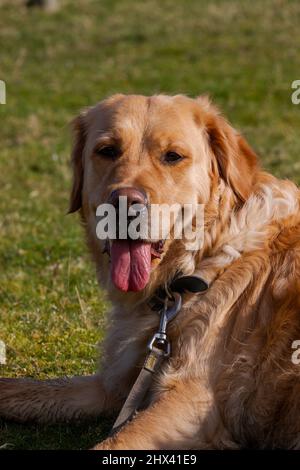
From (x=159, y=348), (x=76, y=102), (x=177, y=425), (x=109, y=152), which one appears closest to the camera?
(x=177, y=425)

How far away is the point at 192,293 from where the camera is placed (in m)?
4.94

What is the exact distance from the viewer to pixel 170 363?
4.76 meters

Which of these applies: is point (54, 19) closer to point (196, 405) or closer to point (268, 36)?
point (268, 36)

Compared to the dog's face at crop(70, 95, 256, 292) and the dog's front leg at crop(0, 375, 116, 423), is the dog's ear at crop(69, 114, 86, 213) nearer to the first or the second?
the dog's face at crop(70, 95, 256, 292)

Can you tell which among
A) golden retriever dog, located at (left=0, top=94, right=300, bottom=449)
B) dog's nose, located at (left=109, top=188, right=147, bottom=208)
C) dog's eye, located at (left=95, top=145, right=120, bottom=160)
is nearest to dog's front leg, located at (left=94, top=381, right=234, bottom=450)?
golden retriever dog, located at (left=0, top=94, right=300, bottom=449)

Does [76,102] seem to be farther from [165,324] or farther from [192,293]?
[165,324]

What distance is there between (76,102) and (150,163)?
1103cm

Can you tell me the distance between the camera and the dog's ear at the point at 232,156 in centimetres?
506

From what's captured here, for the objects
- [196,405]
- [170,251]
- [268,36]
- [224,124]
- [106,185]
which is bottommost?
[196,405]

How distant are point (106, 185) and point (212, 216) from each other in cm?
59

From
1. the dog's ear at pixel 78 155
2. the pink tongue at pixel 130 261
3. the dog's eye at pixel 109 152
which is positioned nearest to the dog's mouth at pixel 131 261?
the pink tongue at pixel 130 261

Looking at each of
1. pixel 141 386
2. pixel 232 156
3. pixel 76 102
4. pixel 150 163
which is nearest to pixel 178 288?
pixel 141 386

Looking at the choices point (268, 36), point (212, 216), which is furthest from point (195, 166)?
point (268, 36)

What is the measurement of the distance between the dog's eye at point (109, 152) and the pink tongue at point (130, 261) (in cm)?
49
